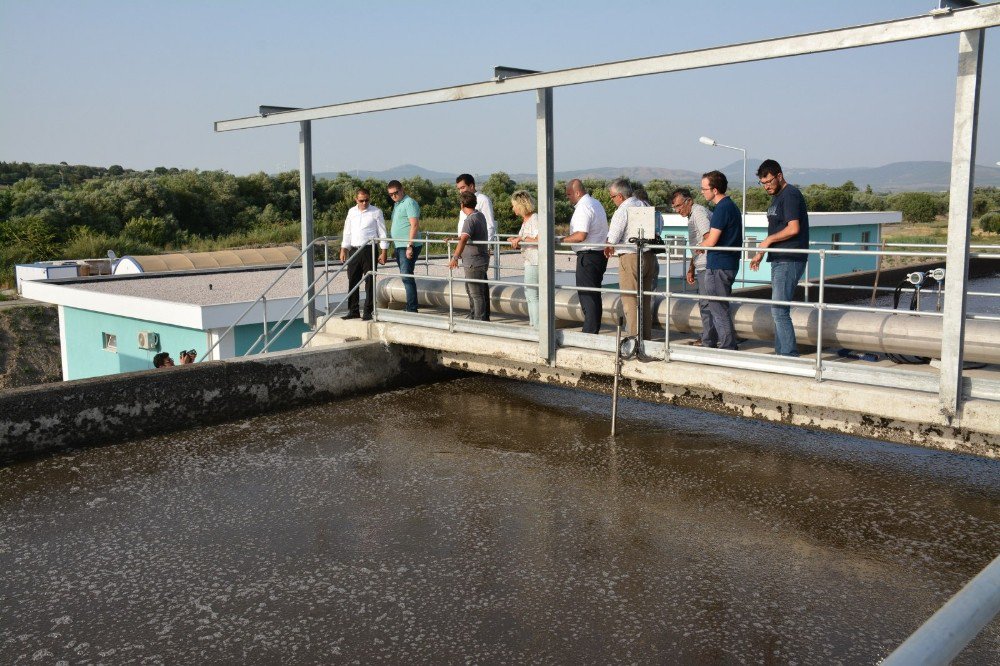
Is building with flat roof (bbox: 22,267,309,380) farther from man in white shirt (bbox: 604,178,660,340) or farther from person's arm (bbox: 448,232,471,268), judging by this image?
man in white shirt (bbox: 604,178,660,340)

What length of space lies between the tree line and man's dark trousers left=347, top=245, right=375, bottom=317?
1253 inches

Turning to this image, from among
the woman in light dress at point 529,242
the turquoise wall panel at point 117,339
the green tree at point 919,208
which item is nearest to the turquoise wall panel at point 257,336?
the turquoise wall panel at point 117,339

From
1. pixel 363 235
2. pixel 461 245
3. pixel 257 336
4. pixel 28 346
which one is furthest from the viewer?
pixel 28 346

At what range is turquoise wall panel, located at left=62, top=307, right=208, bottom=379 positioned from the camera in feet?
56.1

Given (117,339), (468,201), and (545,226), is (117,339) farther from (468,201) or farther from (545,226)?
(545,226)

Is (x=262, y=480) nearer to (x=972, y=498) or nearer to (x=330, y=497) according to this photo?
(x=330, y=497)

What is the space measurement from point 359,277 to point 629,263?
13.2ft

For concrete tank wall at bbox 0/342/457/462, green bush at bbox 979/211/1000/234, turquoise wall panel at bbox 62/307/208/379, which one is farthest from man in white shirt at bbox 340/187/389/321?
green bush at bbox 979/211/1000/234

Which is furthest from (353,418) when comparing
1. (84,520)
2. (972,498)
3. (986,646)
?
(986,646)

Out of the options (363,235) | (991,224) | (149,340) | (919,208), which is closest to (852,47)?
(363,235)

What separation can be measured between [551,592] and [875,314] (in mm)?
3960

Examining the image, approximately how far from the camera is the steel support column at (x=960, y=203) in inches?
225

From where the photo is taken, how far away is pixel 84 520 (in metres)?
6.48

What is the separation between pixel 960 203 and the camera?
5840 millimetres
